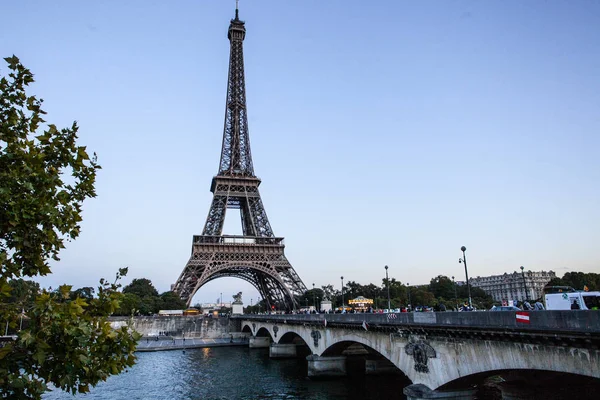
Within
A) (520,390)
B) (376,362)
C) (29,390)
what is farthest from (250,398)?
(29,390)

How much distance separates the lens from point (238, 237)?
273 ft

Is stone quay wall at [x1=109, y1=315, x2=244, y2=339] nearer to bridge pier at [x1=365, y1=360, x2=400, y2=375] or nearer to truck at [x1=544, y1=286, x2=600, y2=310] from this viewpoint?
bridge pier at [x1=365, y1=360, x2=400, y2=375]

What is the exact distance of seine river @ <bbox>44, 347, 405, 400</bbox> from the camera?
3166 cm

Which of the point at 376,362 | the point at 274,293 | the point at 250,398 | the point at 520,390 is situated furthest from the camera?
the point at 274,293

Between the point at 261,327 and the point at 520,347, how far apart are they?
5339cm

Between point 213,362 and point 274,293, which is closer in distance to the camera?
point 213,362

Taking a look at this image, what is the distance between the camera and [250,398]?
3097 cm

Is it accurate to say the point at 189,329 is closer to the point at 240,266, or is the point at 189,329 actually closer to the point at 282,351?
the point at 240,266

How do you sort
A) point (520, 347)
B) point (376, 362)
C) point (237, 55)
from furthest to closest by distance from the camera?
1. point (237, 55)
2. point (376, 362)
3. point (520, 347)

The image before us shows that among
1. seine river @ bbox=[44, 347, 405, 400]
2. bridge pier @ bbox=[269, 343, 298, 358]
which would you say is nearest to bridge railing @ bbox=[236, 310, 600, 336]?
seine river @ bbox=[44, 347, 405, 400]

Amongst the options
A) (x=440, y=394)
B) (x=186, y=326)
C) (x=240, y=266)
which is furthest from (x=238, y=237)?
(x=440, y=394)

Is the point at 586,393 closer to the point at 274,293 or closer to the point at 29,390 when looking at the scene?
the point at 29,390

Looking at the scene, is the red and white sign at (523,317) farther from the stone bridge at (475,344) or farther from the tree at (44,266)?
the tree at (44,266)

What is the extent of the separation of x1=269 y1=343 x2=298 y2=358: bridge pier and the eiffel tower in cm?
2083
